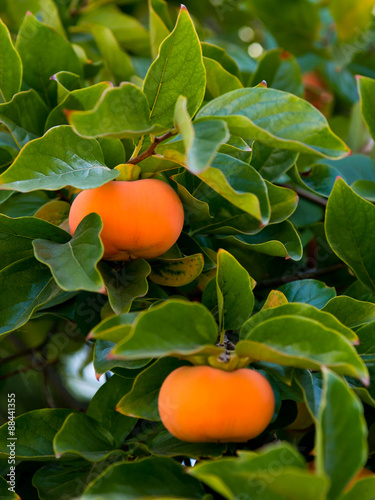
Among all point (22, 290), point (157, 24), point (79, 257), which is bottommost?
point (22, 290)

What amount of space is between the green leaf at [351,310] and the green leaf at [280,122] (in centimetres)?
21

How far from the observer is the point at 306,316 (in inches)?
24.6

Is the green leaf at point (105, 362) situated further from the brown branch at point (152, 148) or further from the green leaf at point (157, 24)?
the green leaf at point (157, 24)

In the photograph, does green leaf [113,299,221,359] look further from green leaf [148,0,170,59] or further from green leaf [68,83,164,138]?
green leaf [148,0,170,59]

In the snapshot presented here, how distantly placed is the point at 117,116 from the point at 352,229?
395mm

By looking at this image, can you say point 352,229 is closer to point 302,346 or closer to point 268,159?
point 268,159

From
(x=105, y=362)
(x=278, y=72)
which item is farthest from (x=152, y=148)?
(x=278, y=72)

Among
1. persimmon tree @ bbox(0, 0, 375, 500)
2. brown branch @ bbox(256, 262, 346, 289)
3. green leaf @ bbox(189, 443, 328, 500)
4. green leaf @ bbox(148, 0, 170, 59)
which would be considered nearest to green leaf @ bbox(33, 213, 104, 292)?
persimmon tree @ bbox(0, 0, 375, 500)

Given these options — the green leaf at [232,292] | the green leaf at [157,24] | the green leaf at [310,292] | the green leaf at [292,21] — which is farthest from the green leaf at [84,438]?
the green leaf at [292,21]

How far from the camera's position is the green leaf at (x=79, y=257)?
2.03ft

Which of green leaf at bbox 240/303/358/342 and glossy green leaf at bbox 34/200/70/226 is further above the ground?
green leaf at bbox 240/303/358/342

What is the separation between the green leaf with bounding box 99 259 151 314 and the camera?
27.6 inches

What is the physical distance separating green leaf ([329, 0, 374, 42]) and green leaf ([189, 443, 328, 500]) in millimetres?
1451

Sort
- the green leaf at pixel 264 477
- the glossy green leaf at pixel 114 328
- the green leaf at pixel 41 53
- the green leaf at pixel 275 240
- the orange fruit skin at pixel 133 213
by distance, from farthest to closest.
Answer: the green leaf at pixel 41 53 → the green leaf at pixel 275 240 → the orange fruit skin at pixel 133 213 → the glossy green leaf at pixel 114 328 → the green leaf at pixel 264 477
